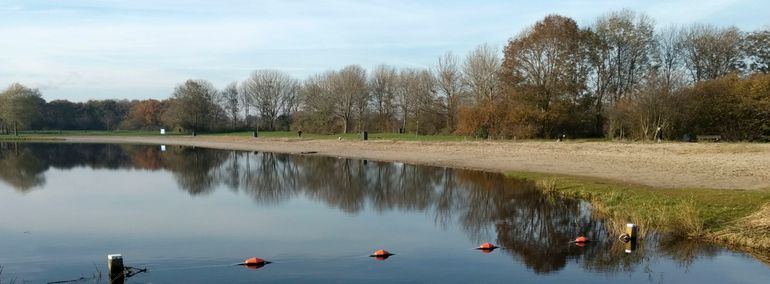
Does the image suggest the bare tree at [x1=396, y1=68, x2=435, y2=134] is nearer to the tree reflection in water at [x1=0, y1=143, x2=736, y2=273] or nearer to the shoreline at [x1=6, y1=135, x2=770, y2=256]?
the shoreline at [x1=6, y1=135, x2=770, y2=256]

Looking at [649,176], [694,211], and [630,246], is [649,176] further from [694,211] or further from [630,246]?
[630,246]

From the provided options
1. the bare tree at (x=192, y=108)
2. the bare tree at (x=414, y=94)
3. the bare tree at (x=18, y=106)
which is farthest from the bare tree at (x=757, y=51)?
the bare tree at (x=18, y=106)

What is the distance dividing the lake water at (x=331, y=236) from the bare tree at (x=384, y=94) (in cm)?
3933

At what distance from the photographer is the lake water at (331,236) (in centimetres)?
998

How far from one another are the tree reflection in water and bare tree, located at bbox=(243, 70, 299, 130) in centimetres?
4158

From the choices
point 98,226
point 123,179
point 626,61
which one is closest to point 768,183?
point 98,226

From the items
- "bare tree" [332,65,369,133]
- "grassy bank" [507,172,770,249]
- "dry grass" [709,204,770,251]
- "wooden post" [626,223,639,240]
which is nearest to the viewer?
"dry grass" [709,204,770,251]

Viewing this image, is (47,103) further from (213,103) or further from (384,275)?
(384,275)

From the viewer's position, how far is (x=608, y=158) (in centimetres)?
2712

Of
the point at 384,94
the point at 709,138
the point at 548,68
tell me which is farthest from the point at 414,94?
the point at 709,138

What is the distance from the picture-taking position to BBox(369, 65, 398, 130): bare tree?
64.0m

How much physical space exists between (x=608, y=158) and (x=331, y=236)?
18.5 meters

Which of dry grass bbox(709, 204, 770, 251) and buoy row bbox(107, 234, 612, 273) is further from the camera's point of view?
dry grass bbox(709, 204, 770, 251)

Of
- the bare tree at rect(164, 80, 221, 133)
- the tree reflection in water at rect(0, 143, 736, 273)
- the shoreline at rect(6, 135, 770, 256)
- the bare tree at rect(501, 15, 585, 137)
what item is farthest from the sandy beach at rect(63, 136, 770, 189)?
the bare tree at rect(164, 80, 221, 133)
